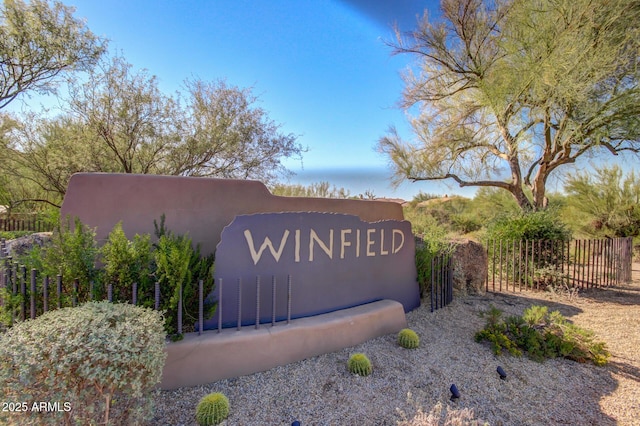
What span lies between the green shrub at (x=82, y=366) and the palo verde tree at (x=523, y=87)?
10540 mm

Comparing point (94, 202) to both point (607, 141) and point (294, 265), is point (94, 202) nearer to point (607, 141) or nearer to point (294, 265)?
point (294, 265)

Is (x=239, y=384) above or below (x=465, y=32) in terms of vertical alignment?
below

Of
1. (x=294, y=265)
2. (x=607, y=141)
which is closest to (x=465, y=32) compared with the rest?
(x=607, y=141)

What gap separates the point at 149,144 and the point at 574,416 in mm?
12747

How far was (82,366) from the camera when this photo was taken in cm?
193

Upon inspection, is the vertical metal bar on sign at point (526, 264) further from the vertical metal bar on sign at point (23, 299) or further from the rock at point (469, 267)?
the vertical metal bar on sign at point (23, 299)

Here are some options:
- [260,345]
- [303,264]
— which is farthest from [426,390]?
[303,264]

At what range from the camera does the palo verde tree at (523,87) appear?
8.42 meters

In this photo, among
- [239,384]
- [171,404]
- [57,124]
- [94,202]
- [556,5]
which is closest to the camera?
[171,404]

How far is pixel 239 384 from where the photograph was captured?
10.4 ft

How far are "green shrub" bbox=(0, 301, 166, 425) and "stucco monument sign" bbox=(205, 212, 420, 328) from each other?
1248 millimetres

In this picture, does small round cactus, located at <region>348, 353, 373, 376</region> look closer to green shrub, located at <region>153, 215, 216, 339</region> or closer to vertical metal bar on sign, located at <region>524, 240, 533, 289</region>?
green shrub, located at <region>153, 215, 216, 339</region>

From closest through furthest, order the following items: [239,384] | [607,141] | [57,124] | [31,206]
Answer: [239,384]
[607,141]
[57,124]
[31,206]

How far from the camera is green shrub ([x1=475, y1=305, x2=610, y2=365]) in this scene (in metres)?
4.01
